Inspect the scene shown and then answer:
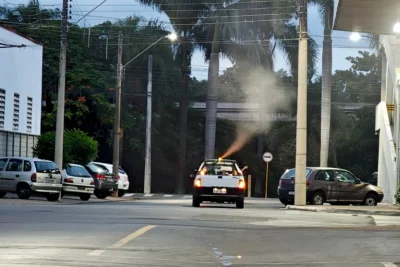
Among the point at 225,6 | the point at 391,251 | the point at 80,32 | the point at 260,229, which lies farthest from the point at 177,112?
the point at 391,251

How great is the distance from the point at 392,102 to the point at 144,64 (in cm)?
1915

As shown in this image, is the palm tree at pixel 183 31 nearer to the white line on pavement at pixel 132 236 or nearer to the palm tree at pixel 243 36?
the palm tree at pixel 243 36

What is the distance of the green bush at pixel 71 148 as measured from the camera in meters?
44.7

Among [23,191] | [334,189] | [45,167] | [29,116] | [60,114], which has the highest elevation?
[29,116]

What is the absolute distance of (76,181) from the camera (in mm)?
38781

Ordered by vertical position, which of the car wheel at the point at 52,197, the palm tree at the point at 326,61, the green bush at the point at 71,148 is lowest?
the car wheel at the point at 52,197

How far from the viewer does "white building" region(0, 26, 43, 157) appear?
4600 centimetres

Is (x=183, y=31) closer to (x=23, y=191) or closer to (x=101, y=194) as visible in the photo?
(x=101, y=194)

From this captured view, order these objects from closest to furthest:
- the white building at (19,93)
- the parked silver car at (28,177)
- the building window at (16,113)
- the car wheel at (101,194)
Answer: the parked silver car at (28,177) → the car wheel at (101,194) → the white building at (19,93) → the building window at (16,113)

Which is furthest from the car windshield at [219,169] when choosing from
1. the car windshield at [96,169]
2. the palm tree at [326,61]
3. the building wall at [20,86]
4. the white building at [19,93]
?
the palm tree at [326,61]

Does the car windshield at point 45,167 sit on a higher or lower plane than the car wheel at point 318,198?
higher

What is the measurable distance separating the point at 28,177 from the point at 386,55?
20.6m

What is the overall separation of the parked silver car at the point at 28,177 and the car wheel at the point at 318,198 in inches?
374

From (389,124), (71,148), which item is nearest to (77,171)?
(71,148)
